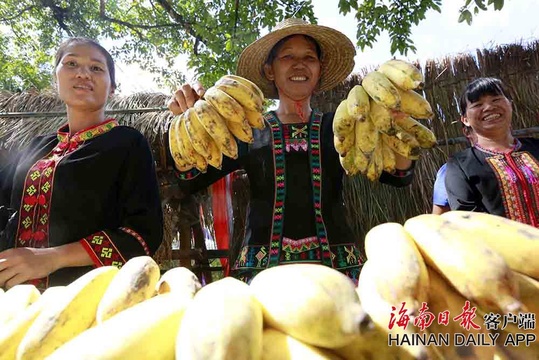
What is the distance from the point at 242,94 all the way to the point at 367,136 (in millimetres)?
490

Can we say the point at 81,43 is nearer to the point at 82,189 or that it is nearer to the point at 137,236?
the point at 82,189

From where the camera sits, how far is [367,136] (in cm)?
144

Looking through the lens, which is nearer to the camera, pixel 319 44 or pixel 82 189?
pixel 82 189

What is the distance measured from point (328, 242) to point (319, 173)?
0.33 meters

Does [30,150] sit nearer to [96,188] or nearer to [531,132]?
[96,188]

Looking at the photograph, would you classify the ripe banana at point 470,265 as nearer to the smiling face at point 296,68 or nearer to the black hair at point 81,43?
the smiling face at point 296,68

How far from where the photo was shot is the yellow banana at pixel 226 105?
1.54 metres

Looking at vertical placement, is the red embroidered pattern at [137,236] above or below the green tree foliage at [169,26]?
below

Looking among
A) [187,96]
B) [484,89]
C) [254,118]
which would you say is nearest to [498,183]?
[484,89]

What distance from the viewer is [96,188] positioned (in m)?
1.80

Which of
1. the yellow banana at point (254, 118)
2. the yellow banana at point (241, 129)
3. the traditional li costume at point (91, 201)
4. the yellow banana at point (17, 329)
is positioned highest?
the yellow banana at point (254, 118)

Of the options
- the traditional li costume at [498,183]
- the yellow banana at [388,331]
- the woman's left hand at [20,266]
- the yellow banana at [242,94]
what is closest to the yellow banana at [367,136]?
the yellow banana at [242,94]

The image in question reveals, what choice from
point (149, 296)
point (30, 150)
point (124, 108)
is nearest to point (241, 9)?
point (124, 108)

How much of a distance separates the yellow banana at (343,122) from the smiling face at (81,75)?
1183 mm
